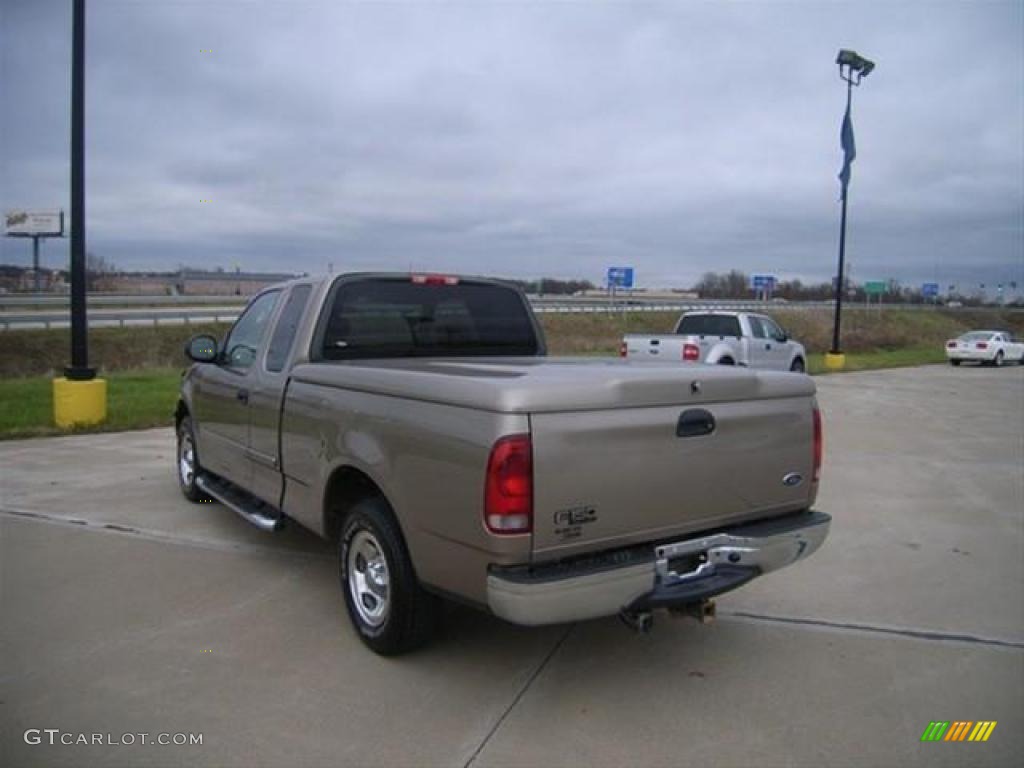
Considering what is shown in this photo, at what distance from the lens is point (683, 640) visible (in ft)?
13.8

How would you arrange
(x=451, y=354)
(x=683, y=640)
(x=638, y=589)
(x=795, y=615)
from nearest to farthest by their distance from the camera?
(x=638, y=589), (x=683, y=640), (x=795, y=615), (x=451, y=354)

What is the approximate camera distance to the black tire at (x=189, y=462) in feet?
21.5

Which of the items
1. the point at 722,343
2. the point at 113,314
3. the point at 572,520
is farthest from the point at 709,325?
the point at 113,314

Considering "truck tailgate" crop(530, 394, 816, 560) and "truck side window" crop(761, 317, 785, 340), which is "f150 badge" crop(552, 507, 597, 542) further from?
"truck side window" crop(761, 317, 785, 340)

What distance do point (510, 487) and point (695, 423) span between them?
97 centimetres

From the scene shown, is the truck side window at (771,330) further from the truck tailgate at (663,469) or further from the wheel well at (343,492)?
the wheel well at (343,492)

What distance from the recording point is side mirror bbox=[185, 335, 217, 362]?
Answer: 5.76m

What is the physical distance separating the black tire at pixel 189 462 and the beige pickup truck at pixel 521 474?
182cm

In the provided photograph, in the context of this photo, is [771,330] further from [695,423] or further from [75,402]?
[695,423]

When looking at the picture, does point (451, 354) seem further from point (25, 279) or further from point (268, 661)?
point (25, 279)

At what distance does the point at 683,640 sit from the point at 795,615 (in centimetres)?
78

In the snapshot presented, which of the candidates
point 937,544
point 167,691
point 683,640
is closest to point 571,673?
point 683,640

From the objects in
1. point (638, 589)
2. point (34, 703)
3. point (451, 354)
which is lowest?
point (34, 703)

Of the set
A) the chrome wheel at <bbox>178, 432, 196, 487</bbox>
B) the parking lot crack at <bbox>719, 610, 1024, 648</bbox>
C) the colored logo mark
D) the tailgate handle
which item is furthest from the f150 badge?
the chrome wheel at <bbox>178, 432, 196, 487</bbox>
